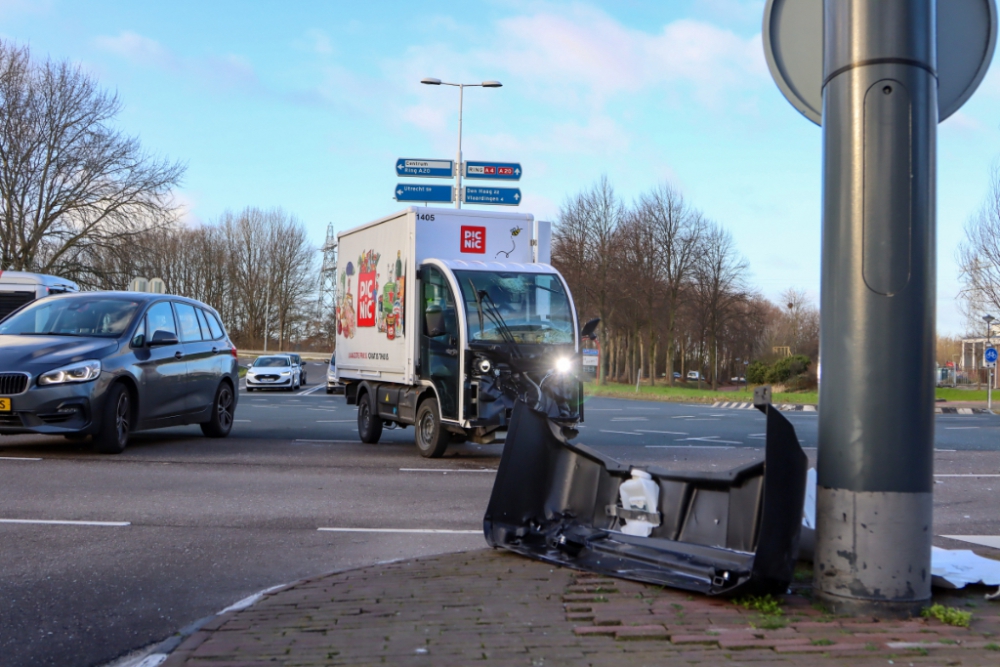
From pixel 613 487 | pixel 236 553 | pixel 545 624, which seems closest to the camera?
pixel 545 624

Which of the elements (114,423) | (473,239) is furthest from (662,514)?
(114,423)

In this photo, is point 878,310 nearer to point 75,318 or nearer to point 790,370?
point 75,318

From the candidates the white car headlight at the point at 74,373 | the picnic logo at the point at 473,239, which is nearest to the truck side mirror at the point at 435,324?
the picnic logo at the point at 473,239

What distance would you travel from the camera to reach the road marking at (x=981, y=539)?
6516 mm

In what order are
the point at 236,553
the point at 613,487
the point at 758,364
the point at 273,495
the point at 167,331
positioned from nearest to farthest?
the point at 613,487 < the point at 236,553 < the point at 273,495 < the point at 167,331 < the point at 758,364

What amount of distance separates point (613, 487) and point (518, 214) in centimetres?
753

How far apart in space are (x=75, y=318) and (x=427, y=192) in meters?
15.9

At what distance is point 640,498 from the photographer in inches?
209

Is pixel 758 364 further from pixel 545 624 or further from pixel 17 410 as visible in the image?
pixel 545 624

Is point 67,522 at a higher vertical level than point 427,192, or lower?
lower

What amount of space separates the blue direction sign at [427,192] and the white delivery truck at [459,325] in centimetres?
1310

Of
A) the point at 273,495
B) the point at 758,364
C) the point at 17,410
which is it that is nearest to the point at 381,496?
the point at 273,495

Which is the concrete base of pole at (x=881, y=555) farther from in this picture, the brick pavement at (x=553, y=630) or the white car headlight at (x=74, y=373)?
the white car headlight at (x=74, y=373)

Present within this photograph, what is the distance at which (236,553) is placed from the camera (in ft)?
20.2
